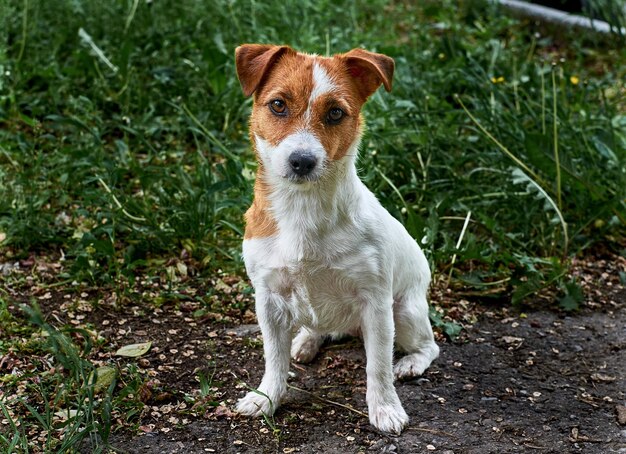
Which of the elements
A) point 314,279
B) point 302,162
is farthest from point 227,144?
point 302,162

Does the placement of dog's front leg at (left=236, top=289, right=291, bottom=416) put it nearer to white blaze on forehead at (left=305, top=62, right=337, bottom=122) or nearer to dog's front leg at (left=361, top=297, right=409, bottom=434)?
dog's front leg at (left=361, top=297, right=409, bottom=434)

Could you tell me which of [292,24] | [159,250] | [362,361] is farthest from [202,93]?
[362,361]

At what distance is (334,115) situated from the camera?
3.23m

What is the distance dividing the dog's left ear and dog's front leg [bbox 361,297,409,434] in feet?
2.73

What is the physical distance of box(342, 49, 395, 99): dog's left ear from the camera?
11.0ft

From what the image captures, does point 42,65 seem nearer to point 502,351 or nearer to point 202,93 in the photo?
point 202,93

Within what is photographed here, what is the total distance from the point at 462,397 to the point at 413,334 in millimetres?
345

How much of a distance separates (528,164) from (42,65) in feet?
11.4

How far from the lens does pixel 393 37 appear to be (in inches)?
289

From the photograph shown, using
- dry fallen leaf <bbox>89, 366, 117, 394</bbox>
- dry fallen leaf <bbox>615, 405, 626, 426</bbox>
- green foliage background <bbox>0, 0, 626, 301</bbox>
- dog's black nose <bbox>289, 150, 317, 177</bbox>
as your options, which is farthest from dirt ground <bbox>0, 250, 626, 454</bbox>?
dog's black nose <bbox>289, 150, 317, 177</bbox>

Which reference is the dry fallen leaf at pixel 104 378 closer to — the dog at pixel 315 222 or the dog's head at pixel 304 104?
the dog at pixel 315 222

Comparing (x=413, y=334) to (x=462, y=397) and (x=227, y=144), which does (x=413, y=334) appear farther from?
(x=227, y=144)

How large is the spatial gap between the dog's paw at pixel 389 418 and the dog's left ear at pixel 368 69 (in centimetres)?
123

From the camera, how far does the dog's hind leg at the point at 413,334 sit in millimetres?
3885
